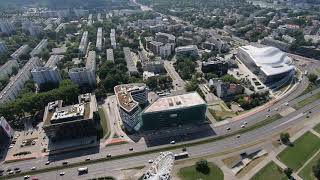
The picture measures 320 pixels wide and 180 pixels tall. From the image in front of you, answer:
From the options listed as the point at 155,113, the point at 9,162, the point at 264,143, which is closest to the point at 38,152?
the point at 9,162

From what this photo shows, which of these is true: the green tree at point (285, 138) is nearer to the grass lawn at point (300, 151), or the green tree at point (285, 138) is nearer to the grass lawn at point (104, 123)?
the grass lawn at point (300, 151)

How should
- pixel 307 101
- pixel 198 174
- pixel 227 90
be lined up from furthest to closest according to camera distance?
pixel 227 90 → pixel 307 101 → pixel 198 174

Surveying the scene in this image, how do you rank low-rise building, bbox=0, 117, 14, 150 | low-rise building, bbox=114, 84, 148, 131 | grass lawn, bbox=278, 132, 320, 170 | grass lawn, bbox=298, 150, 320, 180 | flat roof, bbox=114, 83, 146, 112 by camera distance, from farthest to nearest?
1. low-rise building, bbox=0, 117, 14, 150
2. flat roof, bbox=114, 83, 146, 112
3. low-rise building, bbox=114, 84, 148, 131
4. grass lawn, bbox=278, 132, 320, 170
5. grass lawn, bbox=298, 150, 320, 180

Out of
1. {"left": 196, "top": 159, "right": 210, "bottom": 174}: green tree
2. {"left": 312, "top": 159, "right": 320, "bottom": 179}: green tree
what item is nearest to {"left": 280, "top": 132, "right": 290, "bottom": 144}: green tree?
{"left": 312, "top": 159, "right": 320, "bottom": 179}: green tree

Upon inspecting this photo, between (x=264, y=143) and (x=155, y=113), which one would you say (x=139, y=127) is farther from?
(x=264, y=143)

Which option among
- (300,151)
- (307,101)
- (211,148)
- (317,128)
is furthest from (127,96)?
(307,101)

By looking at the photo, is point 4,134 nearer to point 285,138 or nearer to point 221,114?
point 221,114

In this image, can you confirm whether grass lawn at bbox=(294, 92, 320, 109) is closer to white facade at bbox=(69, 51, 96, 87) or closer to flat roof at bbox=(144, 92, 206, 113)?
flat roof at bbox=(144, 92, 206, 113)

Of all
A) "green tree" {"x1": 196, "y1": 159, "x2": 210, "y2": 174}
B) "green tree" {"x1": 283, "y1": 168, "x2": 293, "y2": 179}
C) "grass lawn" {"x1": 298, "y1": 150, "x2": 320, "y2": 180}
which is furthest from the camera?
"green tree" {"x1": 196, "y1": 159, "x2": 210, "y2": 174}
